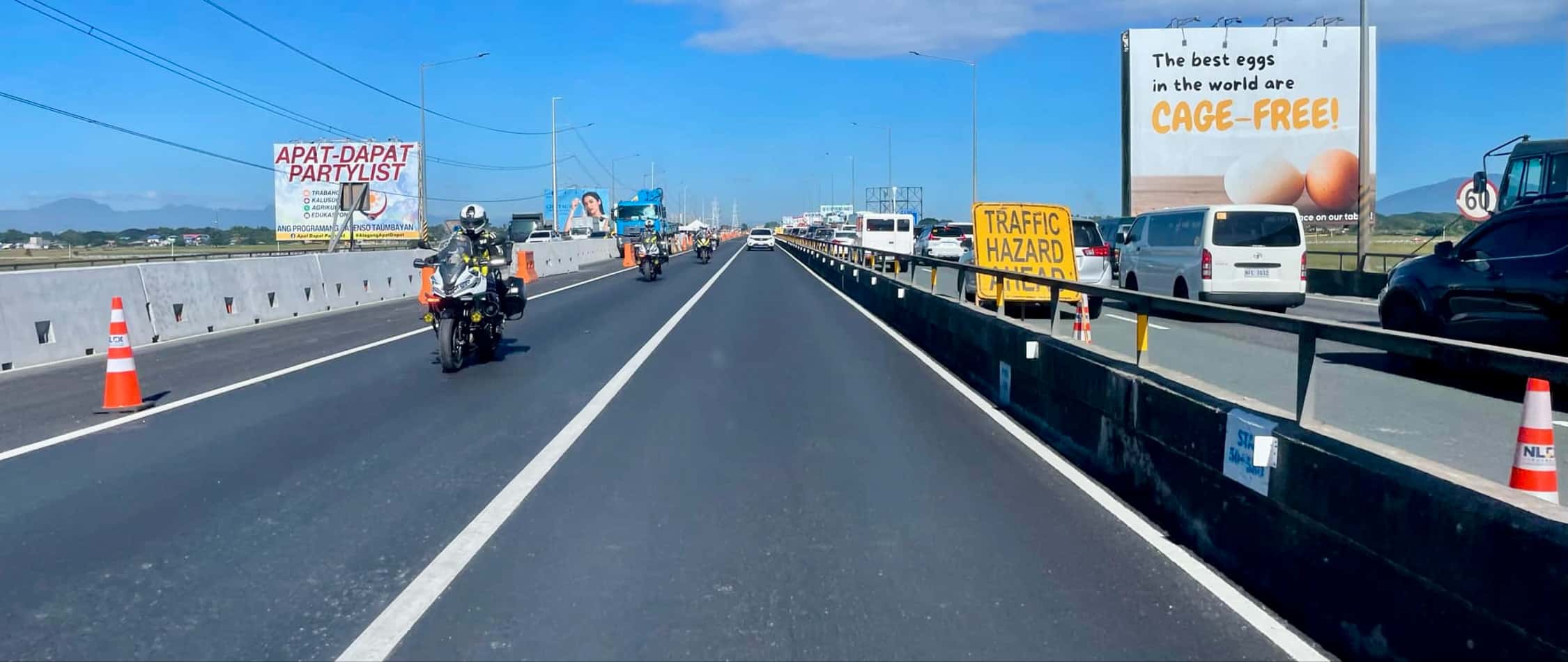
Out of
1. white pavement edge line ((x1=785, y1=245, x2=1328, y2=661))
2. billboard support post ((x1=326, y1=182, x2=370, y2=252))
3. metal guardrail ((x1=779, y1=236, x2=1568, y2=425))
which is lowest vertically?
white pavement edge line ((x1=785, y1=245, x2=1328, y2=661))

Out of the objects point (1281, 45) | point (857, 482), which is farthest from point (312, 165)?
point (857, 482)

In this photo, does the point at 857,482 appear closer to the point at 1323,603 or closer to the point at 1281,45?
the point at 1323,603

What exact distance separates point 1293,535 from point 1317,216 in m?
44.5

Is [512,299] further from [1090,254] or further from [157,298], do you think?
[1090,254]

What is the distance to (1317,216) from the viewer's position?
153 ft

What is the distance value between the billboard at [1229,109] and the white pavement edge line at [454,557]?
35532 mm

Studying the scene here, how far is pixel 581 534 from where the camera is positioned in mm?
7059

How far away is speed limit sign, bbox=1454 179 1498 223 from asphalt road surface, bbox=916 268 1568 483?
763 inches

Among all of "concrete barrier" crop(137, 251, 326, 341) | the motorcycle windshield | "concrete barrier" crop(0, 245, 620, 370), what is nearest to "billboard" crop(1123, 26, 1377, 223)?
"concrete barrier" crop(0, 245, 620, 370)

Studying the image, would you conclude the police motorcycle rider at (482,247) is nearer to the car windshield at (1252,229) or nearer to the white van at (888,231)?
the car windshield at (1252,229)

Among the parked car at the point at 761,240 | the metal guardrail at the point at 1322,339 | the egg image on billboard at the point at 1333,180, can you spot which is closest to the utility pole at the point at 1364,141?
the egg image on billboard at the point at 1333,180

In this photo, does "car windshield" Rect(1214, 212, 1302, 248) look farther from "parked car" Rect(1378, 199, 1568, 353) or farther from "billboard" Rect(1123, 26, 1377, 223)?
"billboard" Rect(1123, 26, 1377, 223)

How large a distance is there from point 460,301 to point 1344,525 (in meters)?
11.2

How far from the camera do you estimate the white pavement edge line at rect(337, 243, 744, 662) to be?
5.28 m
